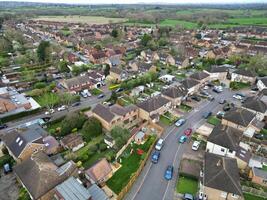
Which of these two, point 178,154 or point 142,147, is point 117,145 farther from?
point 178,154

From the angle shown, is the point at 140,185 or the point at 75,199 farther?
the point at 140,185

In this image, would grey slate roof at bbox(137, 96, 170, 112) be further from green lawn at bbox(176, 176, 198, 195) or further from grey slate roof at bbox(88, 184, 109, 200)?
grey slate roof at bbox(88, 184, 109, 200)

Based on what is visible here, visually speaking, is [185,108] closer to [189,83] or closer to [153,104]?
[153,104]

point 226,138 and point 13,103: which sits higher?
point 226,138

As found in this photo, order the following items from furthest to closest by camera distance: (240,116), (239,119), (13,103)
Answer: (13,103) < (240,116) < (239,119)

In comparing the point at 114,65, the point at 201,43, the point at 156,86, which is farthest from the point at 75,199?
the point at 201,43

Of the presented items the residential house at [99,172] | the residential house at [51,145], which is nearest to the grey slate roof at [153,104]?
the residential house at [99,172]

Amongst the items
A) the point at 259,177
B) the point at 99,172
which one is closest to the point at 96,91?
the point at 99,172

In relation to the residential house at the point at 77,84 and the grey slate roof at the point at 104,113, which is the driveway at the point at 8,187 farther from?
the residential house at the point at 77,84
